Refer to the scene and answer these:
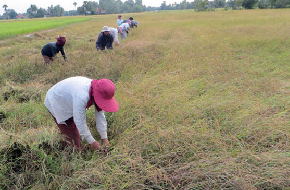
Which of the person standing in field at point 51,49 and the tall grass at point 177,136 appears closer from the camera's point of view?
the tall grass at point 177,136

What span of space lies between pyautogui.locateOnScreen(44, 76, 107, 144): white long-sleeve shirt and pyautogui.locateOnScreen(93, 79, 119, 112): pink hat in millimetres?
123

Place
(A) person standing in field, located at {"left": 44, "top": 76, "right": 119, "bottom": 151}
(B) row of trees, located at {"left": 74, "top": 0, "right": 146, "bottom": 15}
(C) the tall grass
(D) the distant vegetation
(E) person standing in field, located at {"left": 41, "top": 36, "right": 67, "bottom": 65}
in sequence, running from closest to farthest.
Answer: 1. (C) the tall grass
2. (A) person standing in field, located at {"left": 44, "top": 76, "right": 119, "bottom": 151}
3. (E) person standing in field, located at {"left": 41, "top": 36, "right": 67, "bottom": 65}
4. (D) the distant vegetation
5. (B) row of trees, located at {"left": 74, "top": 0, "right": 146, "bottom": 15}

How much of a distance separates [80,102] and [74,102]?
0.23 feet

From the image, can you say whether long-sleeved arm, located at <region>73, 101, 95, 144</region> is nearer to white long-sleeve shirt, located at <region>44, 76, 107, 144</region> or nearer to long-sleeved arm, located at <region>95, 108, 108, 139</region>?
white long-sleeve shirt, located at <region>44, 76, 107, 144</region>

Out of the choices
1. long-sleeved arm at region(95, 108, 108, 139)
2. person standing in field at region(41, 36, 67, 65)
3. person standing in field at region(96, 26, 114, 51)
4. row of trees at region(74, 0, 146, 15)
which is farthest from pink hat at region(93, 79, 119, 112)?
row of trees at region(74, 0, 146, 15)

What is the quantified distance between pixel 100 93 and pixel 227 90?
2.19m

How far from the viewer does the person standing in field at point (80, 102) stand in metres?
1.60

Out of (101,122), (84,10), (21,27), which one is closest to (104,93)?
(101,122)

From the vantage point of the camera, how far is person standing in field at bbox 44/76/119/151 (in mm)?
1602

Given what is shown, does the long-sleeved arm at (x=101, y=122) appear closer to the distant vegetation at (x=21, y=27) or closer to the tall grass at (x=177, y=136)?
the tall grass at (x=177, y=136)

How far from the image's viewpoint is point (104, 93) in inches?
62.2

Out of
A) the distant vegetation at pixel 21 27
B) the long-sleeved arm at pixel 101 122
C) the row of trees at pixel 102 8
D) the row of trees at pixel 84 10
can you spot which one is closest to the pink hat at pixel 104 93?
the long-sleeved arm at pixel 101 122

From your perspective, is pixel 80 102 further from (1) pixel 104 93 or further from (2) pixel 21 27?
(2) pixel 21 27

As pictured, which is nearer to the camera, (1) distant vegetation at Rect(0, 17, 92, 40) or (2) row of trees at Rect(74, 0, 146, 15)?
(1) distant vegetation at Rect(0, 17, 92, 40)
